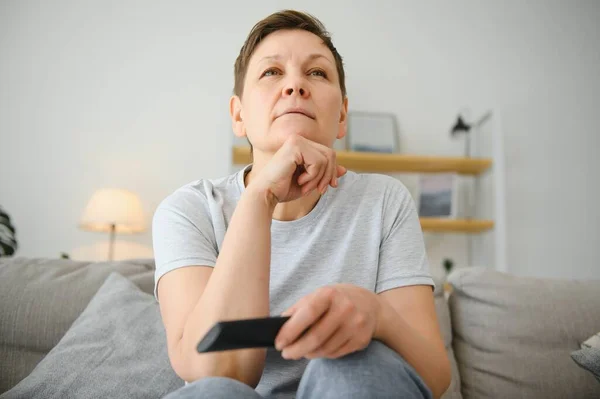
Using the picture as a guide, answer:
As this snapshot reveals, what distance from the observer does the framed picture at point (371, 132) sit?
2.83m

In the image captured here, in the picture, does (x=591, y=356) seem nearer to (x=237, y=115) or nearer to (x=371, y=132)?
(x=237, y=115)

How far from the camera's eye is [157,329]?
3.82 ft

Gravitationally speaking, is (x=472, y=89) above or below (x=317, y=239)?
above

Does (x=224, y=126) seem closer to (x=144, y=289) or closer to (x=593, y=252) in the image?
(x=144, y=289)

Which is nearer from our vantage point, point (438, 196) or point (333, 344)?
point (333, 344)

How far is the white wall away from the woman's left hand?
230cm

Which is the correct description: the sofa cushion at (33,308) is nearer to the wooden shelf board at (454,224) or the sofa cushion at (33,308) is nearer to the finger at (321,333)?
the finger at (321,333)

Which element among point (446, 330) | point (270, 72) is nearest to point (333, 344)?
point (270, 72)

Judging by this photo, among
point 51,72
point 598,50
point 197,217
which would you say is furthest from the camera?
point 598,50

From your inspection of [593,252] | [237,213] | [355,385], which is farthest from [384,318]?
[593,252]

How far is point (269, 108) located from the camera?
896mm

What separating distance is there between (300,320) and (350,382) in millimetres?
85

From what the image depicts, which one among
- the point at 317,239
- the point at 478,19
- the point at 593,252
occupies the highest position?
the point at 478,19

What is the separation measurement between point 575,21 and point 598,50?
0.27 metres
